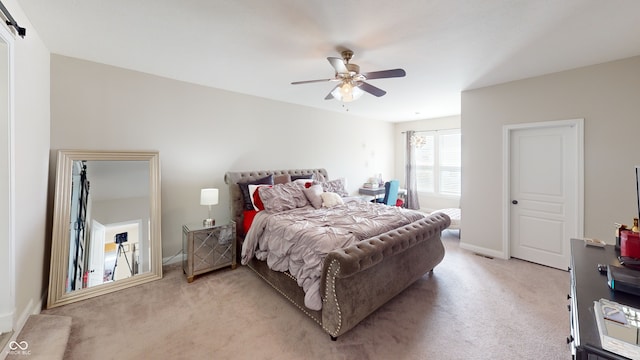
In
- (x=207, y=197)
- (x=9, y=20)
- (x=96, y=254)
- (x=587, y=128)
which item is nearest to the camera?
(x=9, y=20)

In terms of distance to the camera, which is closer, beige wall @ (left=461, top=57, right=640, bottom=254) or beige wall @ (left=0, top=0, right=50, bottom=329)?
beige wall @ (left=0, top=0, right=50, bottom=329)

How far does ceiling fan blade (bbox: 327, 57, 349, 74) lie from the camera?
7.05 feet

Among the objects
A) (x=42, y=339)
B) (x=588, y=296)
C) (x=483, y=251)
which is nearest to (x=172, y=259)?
(x=42, y=339)

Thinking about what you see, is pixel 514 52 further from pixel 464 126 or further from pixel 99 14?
pixel 99 14

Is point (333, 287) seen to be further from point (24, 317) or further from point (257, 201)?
point (24, 317)

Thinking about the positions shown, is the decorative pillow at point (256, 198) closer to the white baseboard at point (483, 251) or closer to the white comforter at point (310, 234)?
the white comforter at point (310, 234)

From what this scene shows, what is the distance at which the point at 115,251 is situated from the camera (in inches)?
113

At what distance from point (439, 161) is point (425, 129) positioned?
0.93m

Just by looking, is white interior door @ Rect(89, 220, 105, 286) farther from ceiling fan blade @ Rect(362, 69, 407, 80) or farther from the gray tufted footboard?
ceiling fan blade @ Rect(362, 69, 407, 80)

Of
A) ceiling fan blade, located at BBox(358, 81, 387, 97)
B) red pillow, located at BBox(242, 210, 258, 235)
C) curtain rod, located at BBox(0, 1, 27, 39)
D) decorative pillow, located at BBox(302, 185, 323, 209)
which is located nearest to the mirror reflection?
red pillow, located at BBox(242, 210, 258, 235)

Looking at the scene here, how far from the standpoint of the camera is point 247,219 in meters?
3.43

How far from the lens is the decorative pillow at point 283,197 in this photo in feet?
10.8

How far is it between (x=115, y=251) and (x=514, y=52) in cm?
495

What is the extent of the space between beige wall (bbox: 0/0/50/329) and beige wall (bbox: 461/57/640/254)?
16.9 feet
